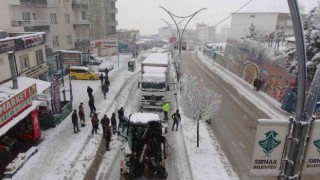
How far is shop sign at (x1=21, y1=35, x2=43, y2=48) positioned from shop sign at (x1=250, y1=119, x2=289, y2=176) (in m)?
20.3

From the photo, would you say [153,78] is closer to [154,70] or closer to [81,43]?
[154,70]

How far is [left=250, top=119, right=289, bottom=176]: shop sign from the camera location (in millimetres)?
5145

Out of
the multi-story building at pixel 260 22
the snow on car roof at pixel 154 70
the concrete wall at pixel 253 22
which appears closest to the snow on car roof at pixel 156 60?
the snow on car roof at pixel 154 70

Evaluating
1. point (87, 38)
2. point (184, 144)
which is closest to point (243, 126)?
point (184, 144)

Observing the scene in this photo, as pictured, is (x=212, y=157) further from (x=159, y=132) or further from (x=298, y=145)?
Answer: (x=298, y=145)

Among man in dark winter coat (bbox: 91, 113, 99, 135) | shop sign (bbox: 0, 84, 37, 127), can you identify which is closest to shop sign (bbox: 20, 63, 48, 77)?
shop sign (bbox: 0, 84, 37, 127)

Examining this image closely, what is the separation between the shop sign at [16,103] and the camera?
12.5 metres

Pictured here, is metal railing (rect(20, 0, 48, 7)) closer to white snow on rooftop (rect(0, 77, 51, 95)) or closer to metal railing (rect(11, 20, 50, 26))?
metal railing (rect(11, 20, 50, 26))

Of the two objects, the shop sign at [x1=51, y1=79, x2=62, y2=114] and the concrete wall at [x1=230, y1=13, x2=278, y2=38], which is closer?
the shop sign at [x1=51, y1=79, x2=62, y2=114]

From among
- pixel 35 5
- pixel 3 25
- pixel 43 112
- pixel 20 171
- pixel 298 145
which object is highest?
pixel 35 5

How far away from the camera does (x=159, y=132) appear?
12.0 meters

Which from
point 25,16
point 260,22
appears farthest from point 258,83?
point 260,22

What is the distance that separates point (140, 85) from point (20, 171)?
11590 mm

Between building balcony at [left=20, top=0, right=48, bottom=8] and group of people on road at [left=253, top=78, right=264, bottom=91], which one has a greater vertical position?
building balcony at [left=20, top=0, right=48, bottom=8]
